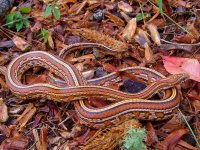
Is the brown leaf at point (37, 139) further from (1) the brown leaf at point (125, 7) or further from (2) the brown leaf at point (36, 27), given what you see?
(1) the brown leaf at point (125, 7)

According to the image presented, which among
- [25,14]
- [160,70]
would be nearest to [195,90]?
[160,70]

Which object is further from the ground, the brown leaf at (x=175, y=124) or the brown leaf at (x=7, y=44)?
the brown leaf at (x=7, y=44)

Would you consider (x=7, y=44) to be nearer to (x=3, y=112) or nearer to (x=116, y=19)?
(x=3, y=112)

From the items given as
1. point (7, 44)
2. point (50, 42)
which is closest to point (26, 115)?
point (50, 42)

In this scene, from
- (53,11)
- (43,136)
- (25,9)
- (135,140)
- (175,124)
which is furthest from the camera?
(25,9)

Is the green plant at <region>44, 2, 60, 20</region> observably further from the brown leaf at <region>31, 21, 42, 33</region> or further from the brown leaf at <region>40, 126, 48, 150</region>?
the brown leaf at <region>40, 126, 48, 150</region>

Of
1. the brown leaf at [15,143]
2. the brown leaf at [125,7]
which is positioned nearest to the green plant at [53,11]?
the brown leaf at [125,7]

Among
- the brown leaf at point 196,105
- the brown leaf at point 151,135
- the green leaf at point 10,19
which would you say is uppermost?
the green leaf at point 10,19

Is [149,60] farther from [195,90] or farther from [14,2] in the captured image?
[14,2]
